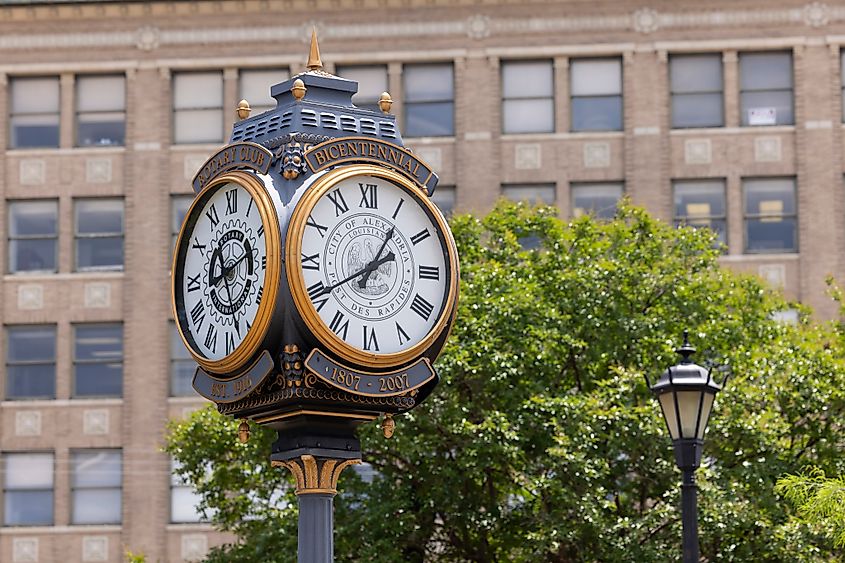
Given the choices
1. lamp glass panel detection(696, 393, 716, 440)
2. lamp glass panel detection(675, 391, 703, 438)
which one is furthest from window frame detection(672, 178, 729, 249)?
lamp glass panel detection(675, 391, 703, 438)

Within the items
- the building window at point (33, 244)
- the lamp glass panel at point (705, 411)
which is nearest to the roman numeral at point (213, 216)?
the lamp glass panel at point (705, 411)

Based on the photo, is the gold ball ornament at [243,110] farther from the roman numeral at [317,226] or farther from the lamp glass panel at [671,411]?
the lamp glass panel at [671,411]

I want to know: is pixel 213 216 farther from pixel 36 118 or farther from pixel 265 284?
→ pixel 36 118

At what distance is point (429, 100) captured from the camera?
47.0 meters

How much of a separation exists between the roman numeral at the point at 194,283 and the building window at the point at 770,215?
38242 millimetres

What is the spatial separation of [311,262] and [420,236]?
2.26ft

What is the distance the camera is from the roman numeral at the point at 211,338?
27.3 feet

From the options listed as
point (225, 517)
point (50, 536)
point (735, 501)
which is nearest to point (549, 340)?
point (735, 501)

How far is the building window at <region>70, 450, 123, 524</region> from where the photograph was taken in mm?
45938

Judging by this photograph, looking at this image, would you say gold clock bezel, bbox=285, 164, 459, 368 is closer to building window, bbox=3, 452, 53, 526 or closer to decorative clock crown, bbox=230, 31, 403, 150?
decorative clock crown, bbox=230, 31, 403, 150

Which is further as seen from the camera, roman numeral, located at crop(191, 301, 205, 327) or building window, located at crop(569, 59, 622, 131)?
building window, located at crop(569, 59, 622, 131)

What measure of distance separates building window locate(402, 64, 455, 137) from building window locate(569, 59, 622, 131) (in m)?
3.30

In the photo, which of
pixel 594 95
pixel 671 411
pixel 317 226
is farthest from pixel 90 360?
pixel 317 226

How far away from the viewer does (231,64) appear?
4709 cm
